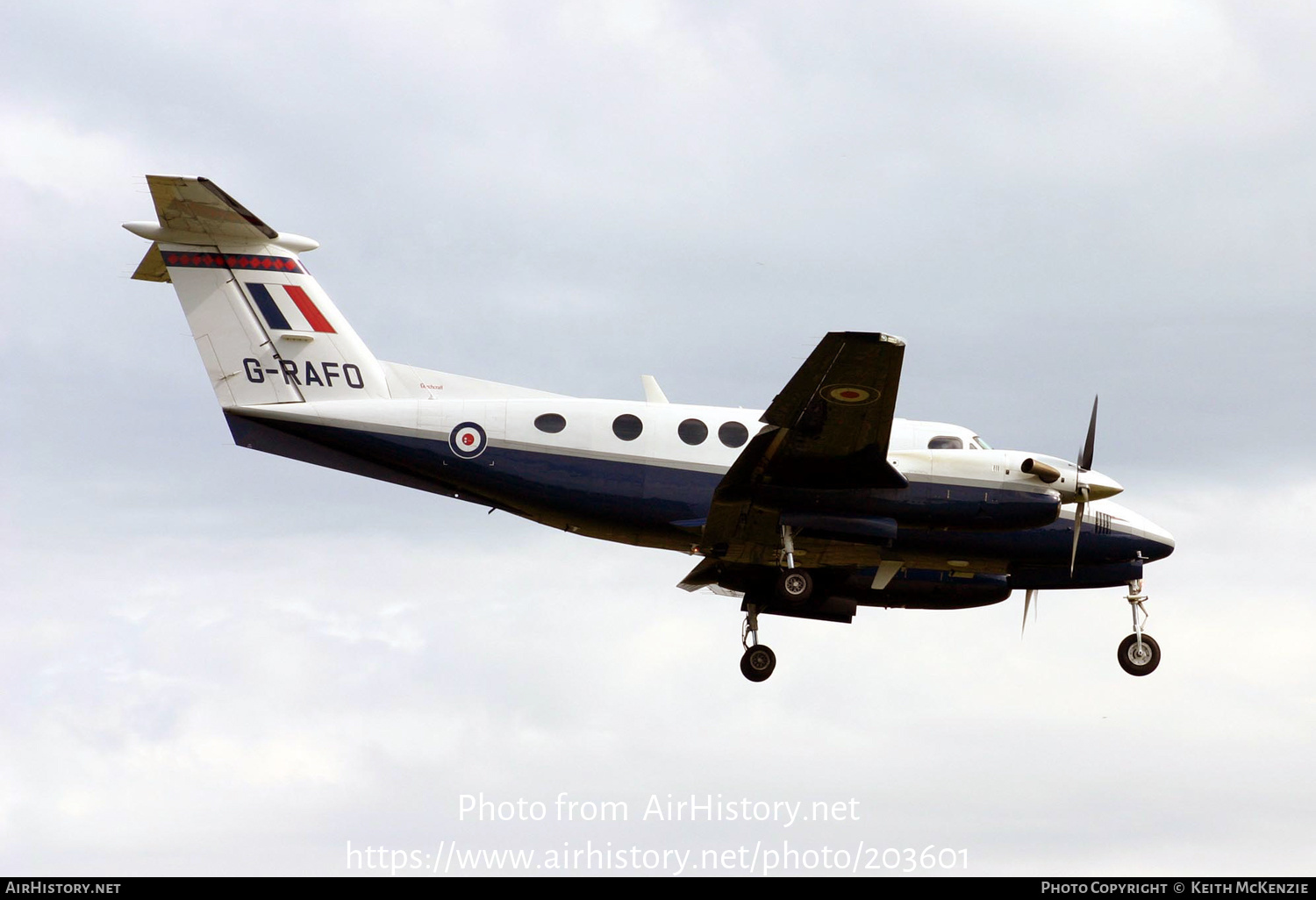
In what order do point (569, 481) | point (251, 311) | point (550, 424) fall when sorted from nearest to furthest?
point (569, 481) → point (550, 424) → point (251, 311)

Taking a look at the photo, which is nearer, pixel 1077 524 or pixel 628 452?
pixel 628 452

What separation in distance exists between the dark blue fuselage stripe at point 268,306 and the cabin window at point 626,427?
5.83 meters

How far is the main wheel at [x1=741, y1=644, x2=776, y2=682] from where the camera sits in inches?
1045

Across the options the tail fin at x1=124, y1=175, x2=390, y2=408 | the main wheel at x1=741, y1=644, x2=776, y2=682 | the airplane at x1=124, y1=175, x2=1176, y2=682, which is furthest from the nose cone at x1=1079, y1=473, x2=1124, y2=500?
the tail fin at x1=124, y1=175, x2=390, y2=408

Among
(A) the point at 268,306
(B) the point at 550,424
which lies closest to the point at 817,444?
(B) the point at 550,424

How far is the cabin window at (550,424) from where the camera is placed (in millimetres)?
23594

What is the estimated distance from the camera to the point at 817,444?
22.3 meters

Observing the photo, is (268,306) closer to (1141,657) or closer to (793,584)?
(793,584)

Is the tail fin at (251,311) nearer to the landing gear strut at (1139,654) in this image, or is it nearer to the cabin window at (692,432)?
the cabin window at (692,432)

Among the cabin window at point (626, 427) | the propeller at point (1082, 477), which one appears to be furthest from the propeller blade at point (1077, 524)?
the cabin window at point (626, 427)

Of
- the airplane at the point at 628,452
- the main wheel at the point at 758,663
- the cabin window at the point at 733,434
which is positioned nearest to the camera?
the airplane at the point at 628,452

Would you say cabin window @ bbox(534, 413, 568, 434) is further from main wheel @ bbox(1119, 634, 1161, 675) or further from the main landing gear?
main wheel @ bbox(1119, 634, 1161, 675)

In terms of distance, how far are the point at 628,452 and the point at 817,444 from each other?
3.12m
